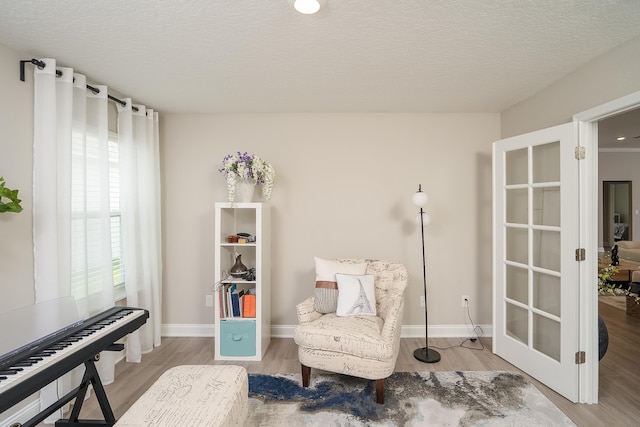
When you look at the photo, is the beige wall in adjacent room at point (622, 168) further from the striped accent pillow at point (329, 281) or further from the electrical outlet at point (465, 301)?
the striped accent pillow at point (329, 281)

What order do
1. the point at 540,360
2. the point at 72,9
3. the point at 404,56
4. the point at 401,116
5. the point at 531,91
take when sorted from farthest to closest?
the point at 401,116
the point at 531,91
the point at 540,360
the point at 404,56
the point at 72,9

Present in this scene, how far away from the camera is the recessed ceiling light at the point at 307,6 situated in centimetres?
158

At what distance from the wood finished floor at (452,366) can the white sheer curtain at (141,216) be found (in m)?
0.29

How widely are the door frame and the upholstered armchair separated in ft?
4.20

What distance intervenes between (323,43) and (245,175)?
145 centimetres

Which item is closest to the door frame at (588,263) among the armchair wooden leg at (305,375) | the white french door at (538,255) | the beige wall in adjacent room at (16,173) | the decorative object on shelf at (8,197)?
the white french door at (538,255)

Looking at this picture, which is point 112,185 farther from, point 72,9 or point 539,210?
point 539,210

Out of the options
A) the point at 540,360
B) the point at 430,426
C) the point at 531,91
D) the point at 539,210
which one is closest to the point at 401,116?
the point at 531,91

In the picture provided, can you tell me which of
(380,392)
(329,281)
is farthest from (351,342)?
(329,281)

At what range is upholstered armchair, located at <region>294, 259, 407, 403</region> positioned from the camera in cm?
225

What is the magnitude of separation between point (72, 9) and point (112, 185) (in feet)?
5.21

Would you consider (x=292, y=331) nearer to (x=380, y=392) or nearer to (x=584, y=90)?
(x=380, y=392)

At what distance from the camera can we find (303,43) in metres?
2.00

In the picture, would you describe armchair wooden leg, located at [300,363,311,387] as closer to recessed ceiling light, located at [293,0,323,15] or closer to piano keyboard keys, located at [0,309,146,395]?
piano keyboard keys, located at [0,309,146,395]
